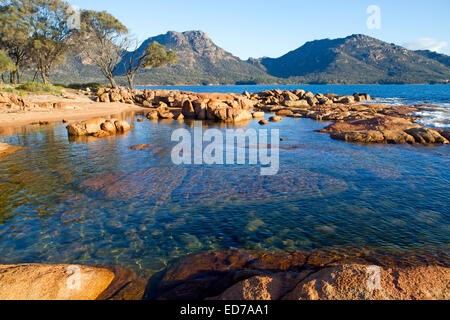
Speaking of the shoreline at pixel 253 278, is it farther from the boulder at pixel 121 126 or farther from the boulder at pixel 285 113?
the boulder at pixel 285 113

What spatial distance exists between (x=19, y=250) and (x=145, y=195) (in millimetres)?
3866

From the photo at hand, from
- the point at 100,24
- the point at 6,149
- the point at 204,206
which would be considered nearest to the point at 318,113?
the point at 204,206

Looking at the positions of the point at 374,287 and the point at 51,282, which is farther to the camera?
the point at 51,282

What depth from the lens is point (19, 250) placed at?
609cm

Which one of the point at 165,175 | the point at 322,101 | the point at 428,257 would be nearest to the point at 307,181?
the point at 428,257

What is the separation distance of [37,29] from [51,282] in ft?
191

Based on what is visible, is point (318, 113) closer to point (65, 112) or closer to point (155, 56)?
point (65, 112)

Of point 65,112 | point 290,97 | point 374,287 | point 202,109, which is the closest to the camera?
point 374,287

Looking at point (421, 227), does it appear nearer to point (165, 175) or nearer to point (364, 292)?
point (364, 292)

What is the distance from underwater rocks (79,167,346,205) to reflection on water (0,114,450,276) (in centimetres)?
4

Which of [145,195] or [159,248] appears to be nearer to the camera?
[159,248]

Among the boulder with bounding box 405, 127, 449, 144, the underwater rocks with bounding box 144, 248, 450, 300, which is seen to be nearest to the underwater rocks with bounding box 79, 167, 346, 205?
the underwater rocks with bounding box 144, 248, 450, 300

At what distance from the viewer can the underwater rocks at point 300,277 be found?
3.81 metres

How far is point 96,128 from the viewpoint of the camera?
67.9 feet
